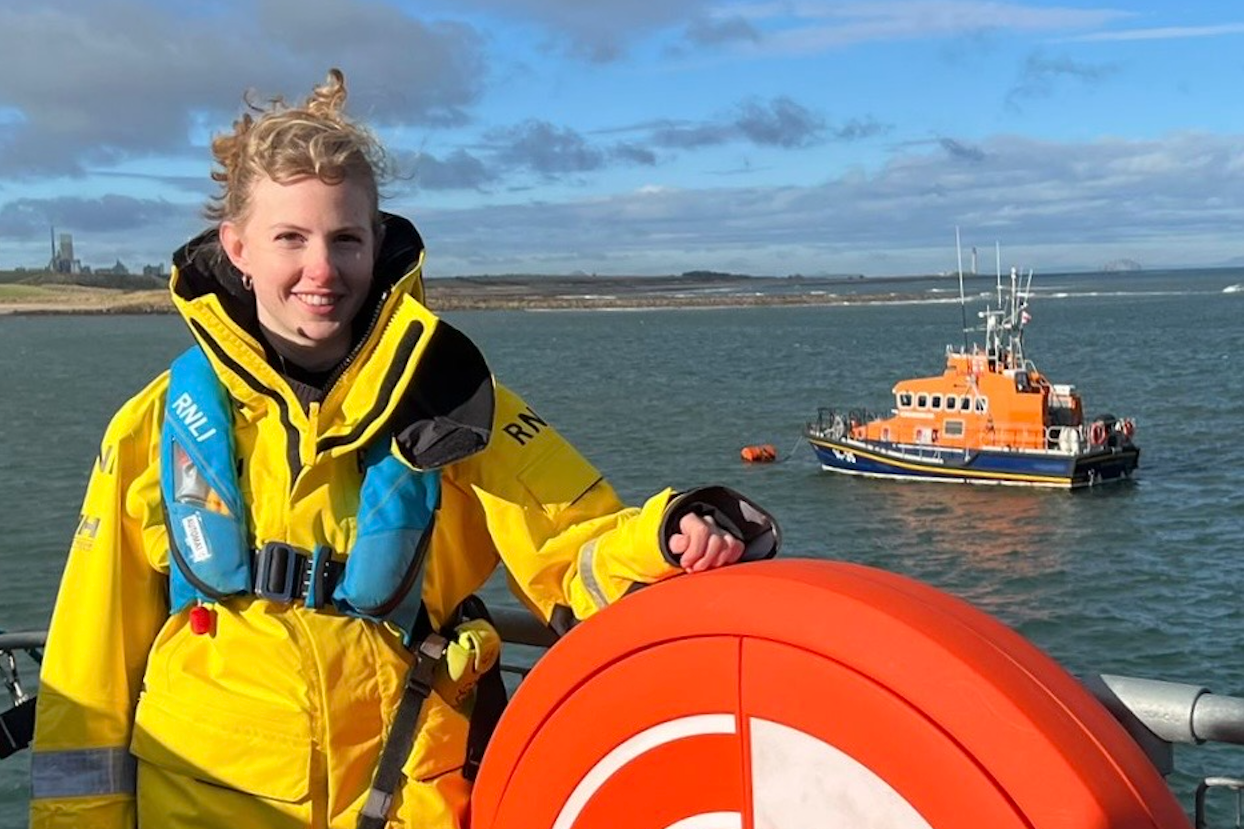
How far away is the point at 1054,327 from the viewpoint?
97812 mm

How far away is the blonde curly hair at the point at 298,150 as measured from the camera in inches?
89.4

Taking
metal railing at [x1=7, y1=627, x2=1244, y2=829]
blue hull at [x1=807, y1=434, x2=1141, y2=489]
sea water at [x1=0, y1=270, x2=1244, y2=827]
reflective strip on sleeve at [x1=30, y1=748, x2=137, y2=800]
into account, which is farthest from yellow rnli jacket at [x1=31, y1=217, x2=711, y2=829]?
blue hull at [x1=807, y1=434, x2=1141, y2=489]

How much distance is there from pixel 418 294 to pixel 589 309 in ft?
558

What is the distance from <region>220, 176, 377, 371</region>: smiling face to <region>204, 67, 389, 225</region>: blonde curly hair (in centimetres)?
2

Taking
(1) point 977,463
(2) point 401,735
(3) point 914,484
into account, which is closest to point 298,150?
(2) point 401,735

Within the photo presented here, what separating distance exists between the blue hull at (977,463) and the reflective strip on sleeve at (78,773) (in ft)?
96.7

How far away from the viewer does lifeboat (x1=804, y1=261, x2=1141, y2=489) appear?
100 ft

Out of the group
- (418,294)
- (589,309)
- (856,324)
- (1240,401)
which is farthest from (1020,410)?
(589,309)

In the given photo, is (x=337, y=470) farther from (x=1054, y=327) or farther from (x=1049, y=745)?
(x=1054, y=327)

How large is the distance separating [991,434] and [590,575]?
3030 cm

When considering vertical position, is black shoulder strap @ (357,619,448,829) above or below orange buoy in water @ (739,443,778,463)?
above

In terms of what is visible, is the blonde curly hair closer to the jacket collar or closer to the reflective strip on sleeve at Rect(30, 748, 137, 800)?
the jacket collar

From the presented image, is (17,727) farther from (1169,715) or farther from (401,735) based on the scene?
(1169,715)

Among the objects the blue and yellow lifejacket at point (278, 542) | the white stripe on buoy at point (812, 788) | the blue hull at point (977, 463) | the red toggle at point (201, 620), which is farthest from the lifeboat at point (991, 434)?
the white stripe on buoy at point (812, 788)
